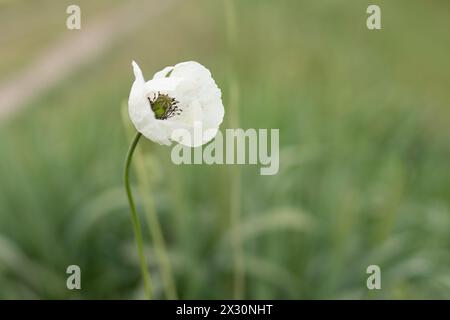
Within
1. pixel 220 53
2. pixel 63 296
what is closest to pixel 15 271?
pixel 63 296

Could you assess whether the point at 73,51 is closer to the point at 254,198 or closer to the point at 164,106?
the point at 254,198

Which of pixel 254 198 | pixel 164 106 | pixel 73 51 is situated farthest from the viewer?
pixel 73 51

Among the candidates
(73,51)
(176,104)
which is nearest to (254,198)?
(176,104)

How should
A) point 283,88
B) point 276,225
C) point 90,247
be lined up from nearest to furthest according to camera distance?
point 276,225 < point 90,247 < point 283,88

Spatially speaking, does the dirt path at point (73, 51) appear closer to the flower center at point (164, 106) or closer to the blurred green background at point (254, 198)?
the blurred green background at point (254, 198)

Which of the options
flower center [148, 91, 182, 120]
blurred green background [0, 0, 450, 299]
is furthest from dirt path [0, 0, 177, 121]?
flower center [148, 91, 182, 120]
